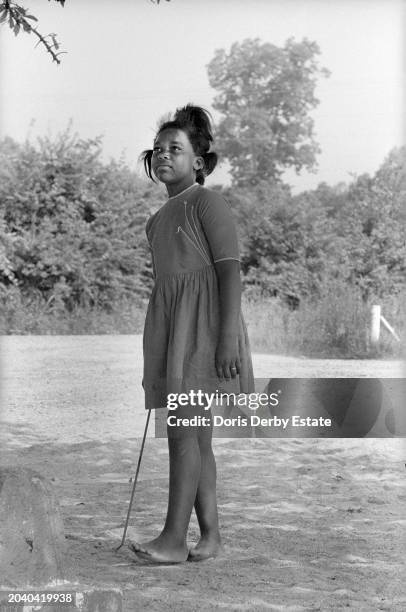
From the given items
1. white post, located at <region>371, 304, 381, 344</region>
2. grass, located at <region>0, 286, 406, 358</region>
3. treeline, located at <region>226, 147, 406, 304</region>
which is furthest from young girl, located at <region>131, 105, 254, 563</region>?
treeline, located at <region>226, 147, 406, 304</region>

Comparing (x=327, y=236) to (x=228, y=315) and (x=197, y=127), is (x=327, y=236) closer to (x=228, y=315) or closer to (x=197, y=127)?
(x=197, y=127)

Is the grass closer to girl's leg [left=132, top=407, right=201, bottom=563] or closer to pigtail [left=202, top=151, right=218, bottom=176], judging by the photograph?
pigtail [left=202, top=151, right=218, bottom=176]

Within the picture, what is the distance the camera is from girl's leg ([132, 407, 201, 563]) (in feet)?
10.3

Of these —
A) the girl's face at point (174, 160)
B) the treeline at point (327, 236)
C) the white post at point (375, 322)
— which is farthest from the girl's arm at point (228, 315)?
the treeline at point (327, 236)

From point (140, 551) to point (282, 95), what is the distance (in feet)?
26.9

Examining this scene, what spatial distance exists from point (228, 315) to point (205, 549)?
75 cm

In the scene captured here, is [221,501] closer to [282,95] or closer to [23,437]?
[23,437]

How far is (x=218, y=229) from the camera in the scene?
3117 millimetres

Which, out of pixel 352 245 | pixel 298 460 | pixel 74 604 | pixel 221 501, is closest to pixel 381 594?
pixel 74 604

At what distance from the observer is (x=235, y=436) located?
20.8 ft

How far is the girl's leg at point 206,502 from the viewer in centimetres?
323

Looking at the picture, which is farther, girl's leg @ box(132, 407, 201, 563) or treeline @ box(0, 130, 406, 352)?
treeline @ box(0, 130, 406, 352)

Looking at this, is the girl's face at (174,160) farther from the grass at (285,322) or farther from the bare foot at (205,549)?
the grass at (285,322)

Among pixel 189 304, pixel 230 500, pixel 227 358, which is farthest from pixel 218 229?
pixel 230 500
